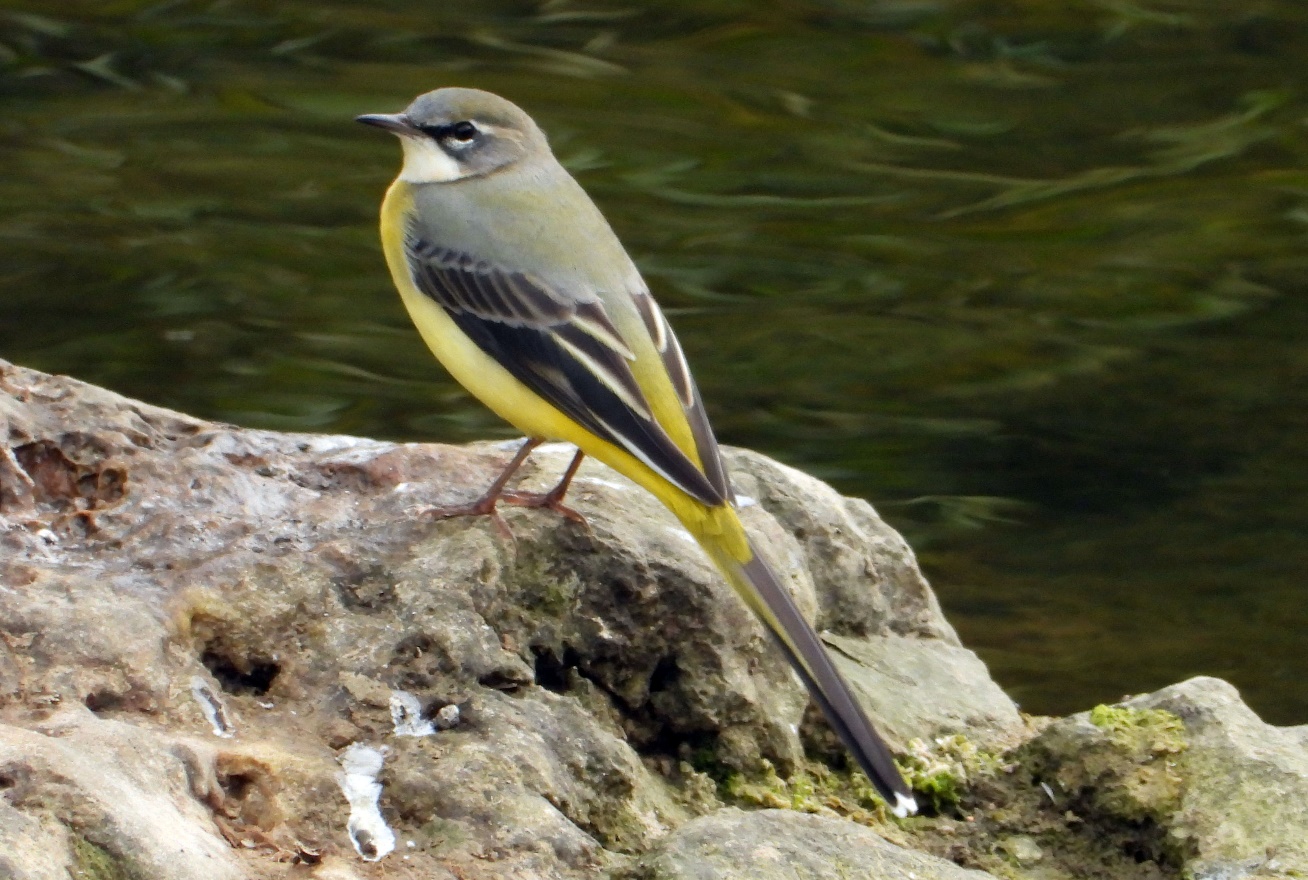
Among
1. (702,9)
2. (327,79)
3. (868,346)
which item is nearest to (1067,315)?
(868,346)

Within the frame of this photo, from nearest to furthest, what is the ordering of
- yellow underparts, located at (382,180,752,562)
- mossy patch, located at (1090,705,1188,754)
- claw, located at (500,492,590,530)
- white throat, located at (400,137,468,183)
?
mossy patch, located at (1090,705,1188,754), yellow underparts, located at (382,180,752,562), claw, located at (500,492,590,530), white throat, located at (400,137,468,183)

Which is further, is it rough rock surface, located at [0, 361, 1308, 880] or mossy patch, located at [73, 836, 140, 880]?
rough rock surface, located at [0, 361, 1308, 880]

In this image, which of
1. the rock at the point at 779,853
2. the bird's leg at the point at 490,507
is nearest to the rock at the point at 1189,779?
the rock at the point at 779,853

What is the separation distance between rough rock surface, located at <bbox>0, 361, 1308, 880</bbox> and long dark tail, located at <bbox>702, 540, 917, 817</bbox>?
0.13 meters

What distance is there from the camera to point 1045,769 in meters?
5.36

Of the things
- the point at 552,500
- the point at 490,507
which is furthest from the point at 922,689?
the point at 490,507

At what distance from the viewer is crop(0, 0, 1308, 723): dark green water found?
10250 mm

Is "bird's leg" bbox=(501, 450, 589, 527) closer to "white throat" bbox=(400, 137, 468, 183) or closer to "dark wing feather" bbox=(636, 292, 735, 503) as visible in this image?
"dark wing feather" bbox=(636, 292, 735, 503)

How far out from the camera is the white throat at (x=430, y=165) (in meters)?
6.97

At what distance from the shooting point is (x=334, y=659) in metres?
4.82

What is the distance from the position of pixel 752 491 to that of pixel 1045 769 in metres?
1.53

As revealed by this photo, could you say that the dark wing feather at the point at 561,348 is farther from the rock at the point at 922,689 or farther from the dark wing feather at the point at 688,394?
the rock at the point at 922,689

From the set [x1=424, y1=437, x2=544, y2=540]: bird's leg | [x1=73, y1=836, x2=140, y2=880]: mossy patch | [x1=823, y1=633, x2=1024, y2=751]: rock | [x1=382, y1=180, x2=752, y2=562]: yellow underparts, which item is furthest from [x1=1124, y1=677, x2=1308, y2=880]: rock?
[x1=73, y1=836, x2=140, y2=880]: mossy patch

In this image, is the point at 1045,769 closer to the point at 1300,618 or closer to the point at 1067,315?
the point at 1300,618
